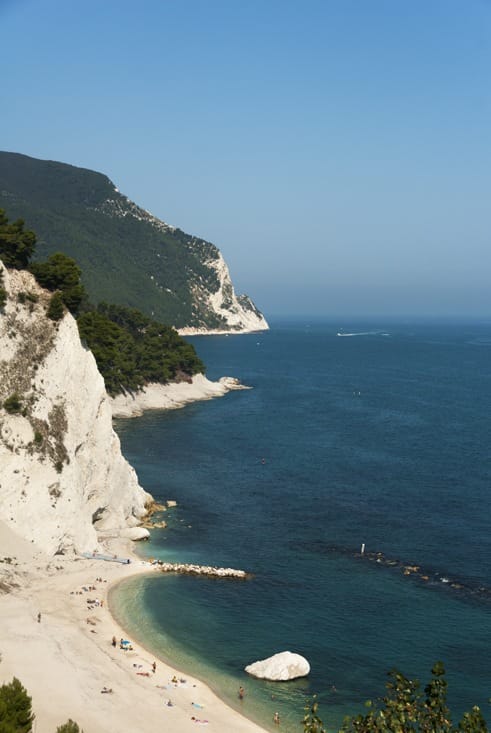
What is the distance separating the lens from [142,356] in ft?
471

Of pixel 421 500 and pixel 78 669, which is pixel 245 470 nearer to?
pixel 421 500

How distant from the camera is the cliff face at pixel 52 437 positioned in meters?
55.5

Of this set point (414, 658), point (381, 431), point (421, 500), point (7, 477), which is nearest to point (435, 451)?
point (381, 431)

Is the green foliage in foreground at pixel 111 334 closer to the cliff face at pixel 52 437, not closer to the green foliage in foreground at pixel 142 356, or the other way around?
the green foliage in foreground at pixel 142 356

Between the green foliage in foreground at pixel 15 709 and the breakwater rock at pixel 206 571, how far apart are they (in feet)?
92.6

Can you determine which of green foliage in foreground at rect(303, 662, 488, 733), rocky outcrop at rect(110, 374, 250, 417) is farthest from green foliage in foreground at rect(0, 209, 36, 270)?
rocky outcrop at rect(110, 374, 250, 417)

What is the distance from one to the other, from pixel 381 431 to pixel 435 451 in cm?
1537

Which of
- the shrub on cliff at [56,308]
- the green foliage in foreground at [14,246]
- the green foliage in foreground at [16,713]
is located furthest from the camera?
the green foliage in foreground at [14,246]

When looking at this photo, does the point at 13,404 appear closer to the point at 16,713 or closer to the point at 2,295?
the point at 2,295

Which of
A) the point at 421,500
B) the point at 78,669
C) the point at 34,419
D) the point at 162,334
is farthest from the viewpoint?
the point at 162,334

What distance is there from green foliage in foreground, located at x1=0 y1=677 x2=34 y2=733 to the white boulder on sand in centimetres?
1669

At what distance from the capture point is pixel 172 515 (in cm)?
7325

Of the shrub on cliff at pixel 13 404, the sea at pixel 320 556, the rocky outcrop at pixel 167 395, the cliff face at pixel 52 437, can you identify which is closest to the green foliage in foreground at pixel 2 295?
the cliff face at pixel 52 437

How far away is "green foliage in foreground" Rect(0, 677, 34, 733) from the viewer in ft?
93.9
